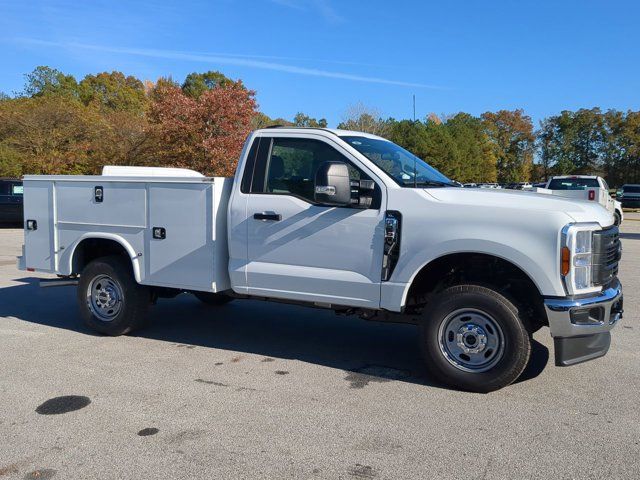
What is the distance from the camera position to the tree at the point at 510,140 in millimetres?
78000

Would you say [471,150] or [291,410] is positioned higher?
[471,150]

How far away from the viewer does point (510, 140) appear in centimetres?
7944

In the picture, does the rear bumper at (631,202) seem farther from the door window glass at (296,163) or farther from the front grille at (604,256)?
the door window glass at (296,163)

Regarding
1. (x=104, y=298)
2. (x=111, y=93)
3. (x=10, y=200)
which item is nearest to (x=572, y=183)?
(x=104, y=298)

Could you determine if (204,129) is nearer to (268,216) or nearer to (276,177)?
(276,177)

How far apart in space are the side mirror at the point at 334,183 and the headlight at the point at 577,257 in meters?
1.78

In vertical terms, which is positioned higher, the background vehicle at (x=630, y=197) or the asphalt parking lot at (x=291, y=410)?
the background vehicle at (x=630, y=197)

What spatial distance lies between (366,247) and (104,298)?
332 centimetres

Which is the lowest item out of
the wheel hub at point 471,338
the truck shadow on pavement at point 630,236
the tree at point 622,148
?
the wheel hub at point 471,338

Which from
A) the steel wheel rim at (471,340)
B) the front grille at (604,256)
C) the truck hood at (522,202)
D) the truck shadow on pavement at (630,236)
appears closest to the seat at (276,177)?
the truck hood at (522,202)

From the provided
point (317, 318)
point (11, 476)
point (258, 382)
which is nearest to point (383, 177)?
point (258, 382)

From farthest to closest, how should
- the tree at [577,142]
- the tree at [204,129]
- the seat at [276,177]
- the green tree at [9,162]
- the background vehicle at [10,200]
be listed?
the tree at [577,142]
the green tree at [9,162]
the tree at [204,129]
the background vehicle at [10,200]
the seat at [276,177]

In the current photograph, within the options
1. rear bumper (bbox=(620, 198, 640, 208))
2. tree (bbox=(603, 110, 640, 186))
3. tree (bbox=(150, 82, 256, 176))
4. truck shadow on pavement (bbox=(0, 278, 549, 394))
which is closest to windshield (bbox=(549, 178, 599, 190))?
tree (bbox=(150, 82, 256, 176))

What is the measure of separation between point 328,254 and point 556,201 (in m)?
1.97
